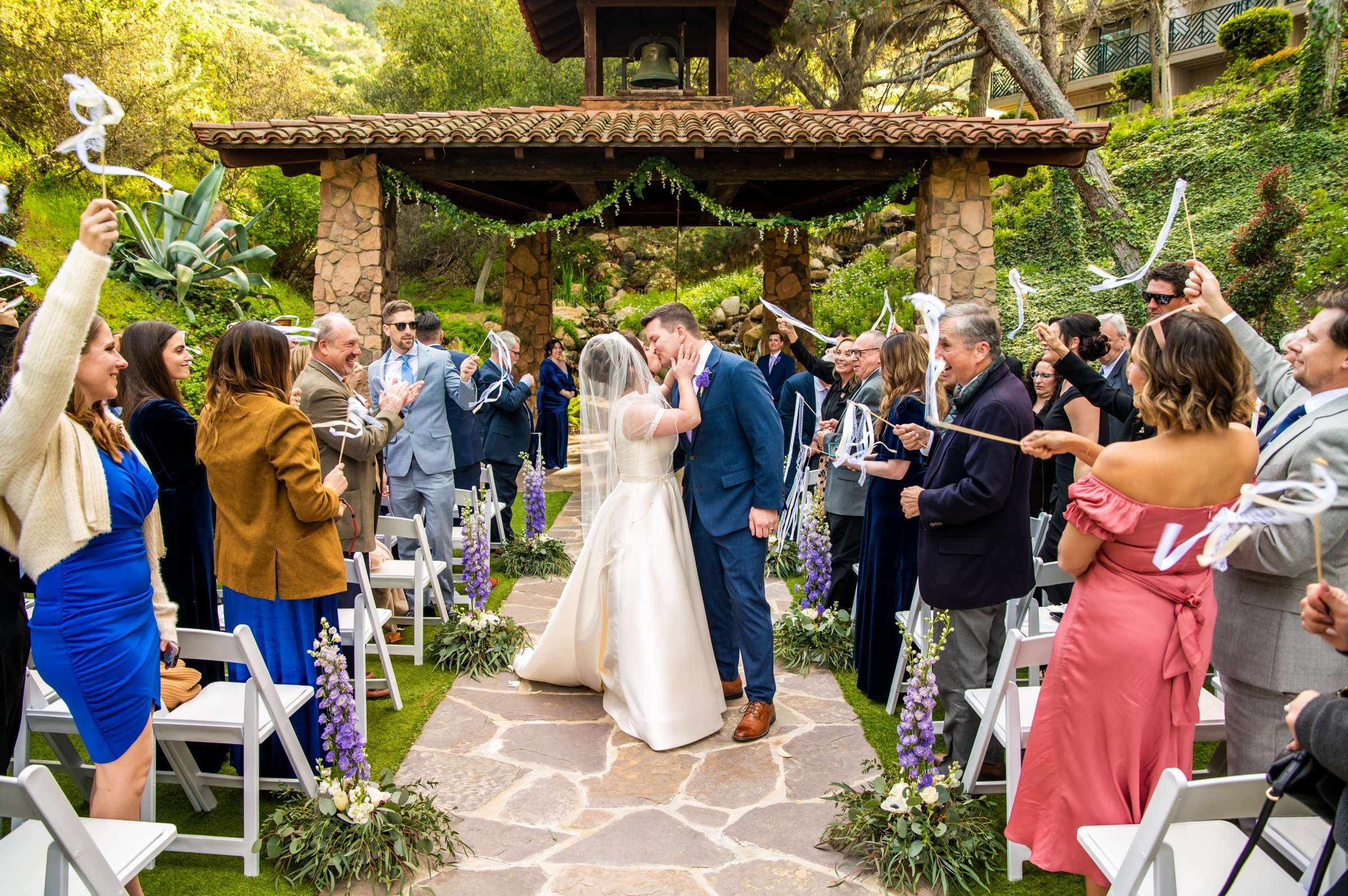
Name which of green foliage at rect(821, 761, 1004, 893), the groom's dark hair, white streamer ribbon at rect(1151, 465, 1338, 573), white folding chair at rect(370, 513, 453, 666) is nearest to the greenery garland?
white folding chair at rect(370, 513, 453, 666)

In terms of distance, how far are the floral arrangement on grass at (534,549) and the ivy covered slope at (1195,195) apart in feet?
35.8

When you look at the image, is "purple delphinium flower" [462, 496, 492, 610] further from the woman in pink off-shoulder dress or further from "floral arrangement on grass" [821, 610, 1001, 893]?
the woman in pink off-shoulder dress

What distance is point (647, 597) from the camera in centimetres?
455

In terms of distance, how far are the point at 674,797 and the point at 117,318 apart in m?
13.0

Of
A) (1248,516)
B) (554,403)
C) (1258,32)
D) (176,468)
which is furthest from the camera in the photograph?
(1258,32)

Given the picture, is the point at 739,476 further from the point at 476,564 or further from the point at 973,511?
the point at 476,564

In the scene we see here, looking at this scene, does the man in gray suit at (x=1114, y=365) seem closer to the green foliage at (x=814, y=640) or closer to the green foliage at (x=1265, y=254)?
the green foliage at (x=814, y=640)

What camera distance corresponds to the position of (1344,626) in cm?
194

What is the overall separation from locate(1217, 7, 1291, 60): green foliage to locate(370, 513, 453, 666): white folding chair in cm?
2607

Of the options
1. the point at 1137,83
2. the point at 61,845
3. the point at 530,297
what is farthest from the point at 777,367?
the point at 1137,83

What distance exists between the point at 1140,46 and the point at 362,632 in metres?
35.0

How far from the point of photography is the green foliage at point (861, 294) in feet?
60.6

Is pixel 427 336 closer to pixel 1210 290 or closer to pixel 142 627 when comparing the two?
pixel 142 627

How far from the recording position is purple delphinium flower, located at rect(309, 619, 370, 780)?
333 cm
